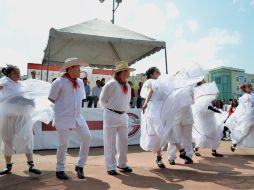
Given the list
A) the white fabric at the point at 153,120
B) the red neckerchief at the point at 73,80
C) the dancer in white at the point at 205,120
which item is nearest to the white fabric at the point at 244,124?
the dancer in white at the point at 205,120

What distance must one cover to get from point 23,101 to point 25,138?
616 mm

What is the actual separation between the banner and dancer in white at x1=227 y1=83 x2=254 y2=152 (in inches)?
121

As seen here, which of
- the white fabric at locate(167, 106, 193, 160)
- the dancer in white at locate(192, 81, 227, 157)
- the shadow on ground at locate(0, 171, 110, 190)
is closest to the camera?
the shadow on ground at locate(0, 171, 110, 190)

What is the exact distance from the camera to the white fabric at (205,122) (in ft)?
25.2

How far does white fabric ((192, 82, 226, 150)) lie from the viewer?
7672mm

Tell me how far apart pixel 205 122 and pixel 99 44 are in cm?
631

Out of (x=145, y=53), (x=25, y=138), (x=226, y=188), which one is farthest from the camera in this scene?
(x=145, y=53)

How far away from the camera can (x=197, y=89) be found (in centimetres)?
775

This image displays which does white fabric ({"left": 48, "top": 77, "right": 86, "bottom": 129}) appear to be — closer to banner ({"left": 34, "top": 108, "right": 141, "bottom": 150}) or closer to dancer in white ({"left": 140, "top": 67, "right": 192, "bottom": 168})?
dancer in white ({"left": 140, "top": 67, "right": 192, "bottom": 168})

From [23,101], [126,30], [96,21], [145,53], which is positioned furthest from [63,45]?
[23,101]

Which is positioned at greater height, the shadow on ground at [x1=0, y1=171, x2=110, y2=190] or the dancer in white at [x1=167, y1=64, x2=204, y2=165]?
the dancer in white at [x1=167, y1=64, x2=204, y2=165]

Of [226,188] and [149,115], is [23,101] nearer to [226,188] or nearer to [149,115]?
[149,115]

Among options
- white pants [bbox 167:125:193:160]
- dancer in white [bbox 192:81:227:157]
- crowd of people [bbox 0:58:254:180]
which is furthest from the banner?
white pants [bbox 167:125:193:160]

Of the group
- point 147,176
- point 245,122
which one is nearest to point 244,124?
point 245,122
